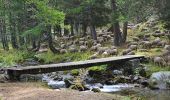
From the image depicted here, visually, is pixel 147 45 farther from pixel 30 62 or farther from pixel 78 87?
pixel 78 87

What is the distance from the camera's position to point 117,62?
95.7ft

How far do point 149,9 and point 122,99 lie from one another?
12.1 m

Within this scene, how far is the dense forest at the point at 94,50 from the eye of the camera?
23.0 m

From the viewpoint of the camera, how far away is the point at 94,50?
36344 millimetres

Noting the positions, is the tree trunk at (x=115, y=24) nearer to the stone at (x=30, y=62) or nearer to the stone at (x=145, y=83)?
the stone at (x=30, y=62)

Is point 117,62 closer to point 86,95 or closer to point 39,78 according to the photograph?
point 39,78

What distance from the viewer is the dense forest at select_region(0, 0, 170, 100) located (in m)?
23.0

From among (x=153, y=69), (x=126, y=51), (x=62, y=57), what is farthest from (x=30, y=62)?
(x=153, y=69)

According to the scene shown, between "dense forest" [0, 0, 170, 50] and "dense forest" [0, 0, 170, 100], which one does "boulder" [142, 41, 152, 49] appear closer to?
"dense forest" [0, 0, 170, 100]

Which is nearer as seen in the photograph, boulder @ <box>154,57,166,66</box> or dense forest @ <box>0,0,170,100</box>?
dense forest @ <box>0,0,170,100</box>

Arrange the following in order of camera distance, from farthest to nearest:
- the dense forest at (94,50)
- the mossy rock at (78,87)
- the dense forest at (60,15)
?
the dense forest at (60,15)
the dense forest at (94,50)
the mossy rock at (78,87)

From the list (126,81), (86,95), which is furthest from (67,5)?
(86,95)

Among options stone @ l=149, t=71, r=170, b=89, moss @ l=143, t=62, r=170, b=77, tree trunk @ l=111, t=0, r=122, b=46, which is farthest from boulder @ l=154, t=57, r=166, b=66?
tree trunk @ l=111, t=0, r=122, b=46

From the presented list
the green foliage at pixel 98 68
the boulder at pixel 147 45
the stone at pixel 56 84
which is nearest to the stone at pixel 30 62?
the green foliage at pixel 98 68
